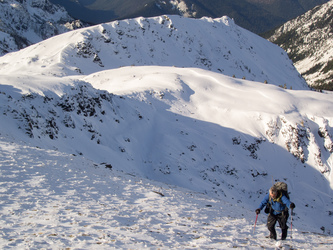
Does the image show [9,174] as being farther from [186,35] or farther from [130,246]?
[186,35]

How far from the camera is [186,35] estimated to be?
7294 cm

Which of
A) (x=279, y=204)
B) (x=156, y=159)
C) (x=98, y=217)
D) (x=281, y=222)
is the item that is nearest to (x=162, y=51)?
(x=156, y=159)

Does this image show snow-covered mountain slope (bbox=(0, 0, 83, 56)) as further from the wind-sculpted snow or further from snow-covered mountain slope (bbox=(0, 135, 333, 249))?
snow-covered mountain slope (bbox=(0, 135, 333, 249))

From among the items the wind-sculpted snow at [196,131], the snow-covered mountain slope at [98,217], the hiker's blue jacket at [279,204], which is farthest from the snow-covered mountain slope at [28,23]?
the hiker's blue jacket at [279,204]

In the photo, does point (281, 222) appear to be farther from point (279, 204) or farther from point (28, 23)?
point (28, 23)

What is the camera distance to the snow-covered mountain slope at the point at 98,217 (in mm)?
6699

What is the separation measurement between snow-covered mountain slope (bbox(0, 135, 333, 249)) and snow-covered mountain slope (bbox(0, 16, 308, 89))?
38.3m

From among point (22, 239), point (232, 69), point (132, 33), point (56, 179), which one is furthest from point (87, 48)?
point (22, 239)

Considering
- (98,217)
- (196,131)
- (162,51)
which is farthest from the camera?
(162,51)

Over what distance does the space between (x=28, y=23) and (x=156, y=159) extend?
119 metres

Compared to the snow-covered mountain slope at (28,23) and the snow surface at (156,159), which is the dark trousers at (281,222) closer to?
the snow surface at (156,159)

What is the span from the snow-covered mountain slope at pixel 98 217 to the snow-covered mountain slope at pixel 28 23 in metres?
90.5

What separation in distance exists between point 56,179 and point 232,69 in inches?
2509

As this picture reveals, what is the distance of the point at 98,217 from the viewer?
26.9ft
